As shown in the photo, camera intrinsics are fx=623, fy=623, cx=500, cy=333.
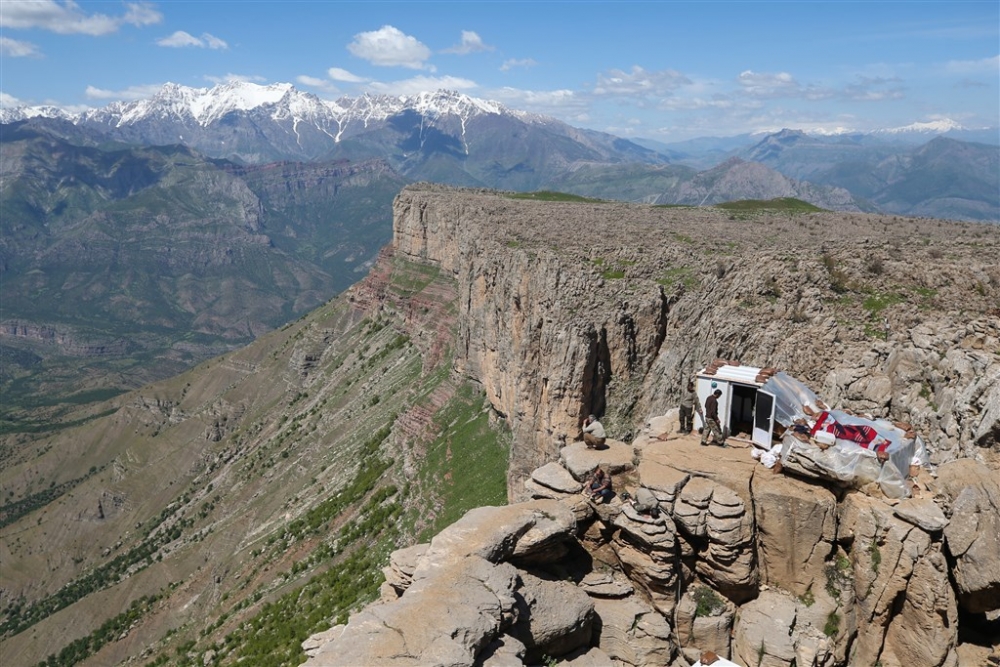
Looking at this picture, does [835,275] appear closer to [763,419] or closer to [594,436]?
[763,419]

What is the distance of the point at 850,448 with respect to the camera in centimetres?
2100

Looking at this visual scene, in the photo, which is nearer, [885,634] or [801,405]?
[885,634]

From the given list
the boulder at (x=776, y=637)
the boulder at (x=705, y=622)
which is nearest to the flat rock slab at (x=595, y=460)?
the boulder at (x=705, y=622)

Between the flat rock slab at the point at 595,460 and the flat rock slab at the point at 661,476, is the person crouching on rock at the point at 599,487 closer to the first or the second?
the flat rock slab at the point at 595,460

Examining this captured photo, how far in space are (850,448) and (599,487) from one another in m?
8.61

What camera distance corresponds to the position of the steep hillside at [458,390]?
90.4 ft

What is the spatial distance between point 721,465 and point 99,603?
119 meters

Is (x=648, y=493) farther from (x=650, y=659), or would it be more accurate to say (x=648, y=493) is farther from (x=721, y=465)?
(x=650, y=659)

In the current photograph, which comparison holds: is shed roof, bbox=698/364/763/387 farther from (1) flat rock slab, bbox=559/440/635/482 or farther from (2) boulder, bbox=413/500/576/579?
(2) boulder, bbox=413/500/576/579

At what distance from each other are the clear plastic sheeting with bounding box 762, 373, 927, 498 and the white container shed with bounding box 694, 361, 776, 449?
0.67 meters

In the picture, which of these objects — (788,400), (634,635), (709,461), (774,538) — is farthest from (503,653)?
A: (788,400)

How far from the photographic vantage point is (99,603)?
345ft

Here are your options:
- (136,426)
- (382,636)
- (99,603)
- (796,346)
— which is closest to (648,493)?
(382,636)

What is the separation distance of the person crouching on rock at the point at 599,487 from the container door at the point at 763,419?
6.10 metres
